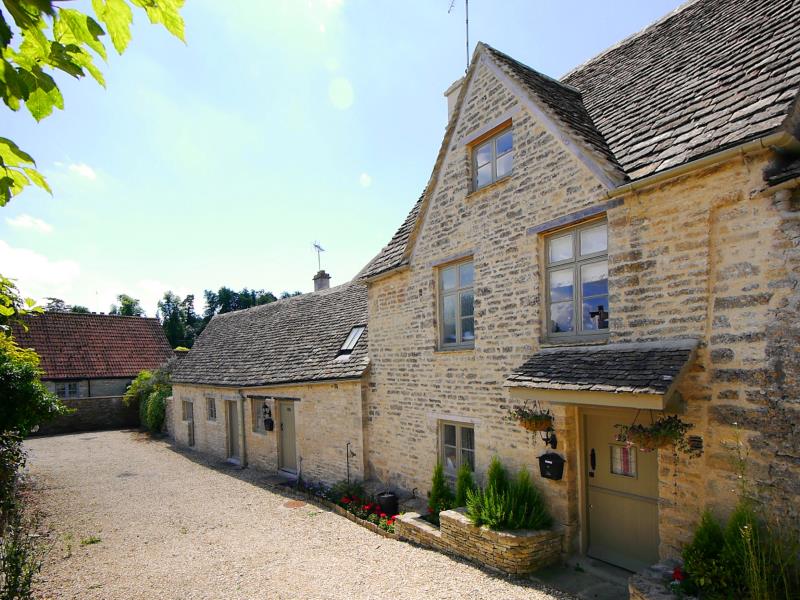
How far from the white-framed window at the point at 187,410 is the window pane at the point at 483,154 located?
1680cm

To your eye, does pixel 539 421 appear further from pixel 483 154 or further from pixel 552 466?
pixel 483 154

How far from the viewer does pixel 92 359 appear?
27359mm

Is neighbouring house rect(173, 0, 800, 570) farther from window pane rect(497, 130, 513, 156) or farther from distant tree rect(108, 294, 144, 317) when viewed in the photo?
distant tree rect(108, 294, 144, 317)

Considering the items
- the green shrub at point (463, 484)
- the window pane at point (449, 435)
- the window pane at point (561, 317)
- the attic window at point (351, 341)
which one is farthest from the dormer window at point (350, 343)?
the window pane at point (561, 317)

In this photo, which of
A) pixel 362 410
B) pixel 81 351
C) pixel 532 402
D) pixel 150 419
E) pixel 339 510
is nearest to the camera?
pixel 532 402

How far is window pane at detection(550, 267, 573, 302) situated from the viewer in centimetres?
710

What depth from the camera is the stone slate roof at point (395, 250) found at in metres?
10.6

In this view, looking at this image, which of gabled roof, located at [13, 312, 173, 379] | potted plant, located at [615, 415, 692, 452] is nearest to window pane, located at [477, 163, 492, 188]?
potted plant, located at [615, 415, 692, 452]

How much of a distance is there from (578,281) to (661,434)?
245cm

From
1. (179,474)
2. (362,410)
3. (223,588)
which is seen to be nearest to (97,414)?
(179,474)

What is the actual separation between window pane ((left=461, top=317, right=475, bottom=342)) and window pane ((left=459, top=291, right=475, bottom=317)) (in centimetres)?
12

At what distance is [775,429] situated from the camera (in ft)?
15.9

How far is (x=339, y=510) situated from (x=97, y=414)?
20787mm

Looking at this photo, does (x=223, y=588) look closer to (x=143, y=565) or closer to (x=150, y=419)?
(x=143, y=565)
